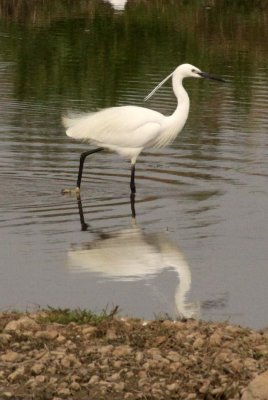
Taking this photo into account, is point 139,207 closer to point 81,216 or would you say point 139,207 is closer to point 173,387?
point 81,216

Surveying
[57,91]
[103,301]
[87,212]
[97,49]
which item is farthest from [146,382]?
[97,49]

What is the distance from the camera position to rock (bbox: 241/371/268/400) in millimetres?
7758

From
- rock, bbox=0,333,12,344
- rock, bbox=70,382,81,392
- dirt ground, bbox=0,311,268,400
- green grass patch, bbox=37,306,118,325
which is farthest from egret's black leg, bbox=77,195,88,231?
rock, bbox=70,382,81,392

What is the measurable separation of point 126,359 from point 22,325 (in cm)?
84

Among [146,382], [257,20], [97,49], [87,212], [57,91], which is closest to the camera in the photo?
[146,382]

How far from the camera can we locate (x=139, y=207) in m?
14.7

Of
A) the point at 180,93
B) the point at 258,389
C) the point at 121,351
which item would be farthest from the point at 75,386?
the point at 180,93

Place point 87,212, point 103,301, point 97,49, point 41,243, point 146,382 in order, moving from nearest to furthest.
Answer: point 146,382
point 103,301
point 41,243
point 87,212
point 97,49

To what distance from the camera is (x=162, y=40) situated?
93.1ft

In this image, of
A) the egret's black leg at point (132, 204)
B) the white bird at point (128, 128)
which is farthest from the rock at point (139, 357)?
the white bird at point (128, 128)

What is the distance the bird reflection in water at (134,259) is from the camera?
11116mm

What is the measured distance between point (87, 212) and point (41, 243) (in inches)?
67.7

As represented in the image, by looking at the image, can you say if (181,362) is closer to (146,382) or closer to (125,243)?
(146,382)

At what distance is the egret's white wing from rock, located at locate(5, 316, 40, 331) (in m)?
6.67
